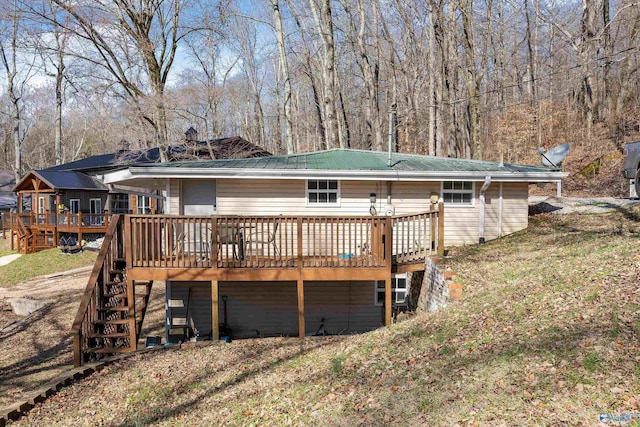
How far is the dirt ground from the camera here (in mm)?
7125

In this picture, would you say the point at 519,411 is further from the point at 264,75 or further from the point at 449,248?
the point at 264,75

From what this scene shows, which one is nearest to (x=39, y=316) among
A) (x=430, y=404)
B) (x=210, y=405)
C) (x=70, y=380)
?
(x=70, y=380)

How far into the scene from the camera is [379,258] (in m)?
8.30

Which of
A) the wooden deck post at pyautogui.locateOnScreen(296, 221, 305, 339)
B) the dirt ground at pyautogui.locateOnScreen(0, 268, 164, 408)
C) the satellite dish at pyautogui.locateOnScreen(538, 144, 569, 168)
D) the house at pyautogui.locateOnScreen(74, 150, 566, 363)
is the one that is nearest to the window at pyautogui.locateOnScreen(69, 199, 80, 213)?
the dirt ground at pyautogui.locateOnScreen(0, 268, 164, 408)

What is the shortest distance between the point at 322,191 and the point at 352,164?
3.30ft

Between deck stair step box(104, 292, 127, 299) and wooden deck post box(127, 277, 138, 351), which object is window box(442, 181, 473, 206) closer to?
wooden deck post box(127, 277, 138, 351)

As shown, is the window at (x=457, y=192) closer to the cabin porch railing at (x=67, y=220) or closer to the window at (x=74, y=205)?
the cabin porch railing at (x=67, y=220)

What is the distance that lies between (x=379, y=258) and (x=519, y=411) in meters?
4.85

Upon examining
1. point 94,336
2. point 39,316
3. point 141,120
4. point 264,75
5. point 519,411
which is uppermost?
point 264,75

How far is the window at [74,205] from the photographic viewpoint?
25116 millimetres

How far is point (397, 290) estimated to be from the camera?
1072 cm

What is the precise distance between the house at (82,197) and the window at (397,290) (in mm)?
12928

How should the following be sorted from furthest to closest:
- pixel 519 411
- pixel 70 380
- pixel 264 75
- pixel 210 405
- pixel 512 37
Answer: pixel 264 75, pixel 512 37, pixel 70 380, pixel 210 405, pixel 519 411

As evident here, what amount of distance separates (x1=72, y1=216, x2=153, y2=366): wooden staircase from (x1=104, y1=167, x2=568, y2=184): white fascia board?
157 cm
